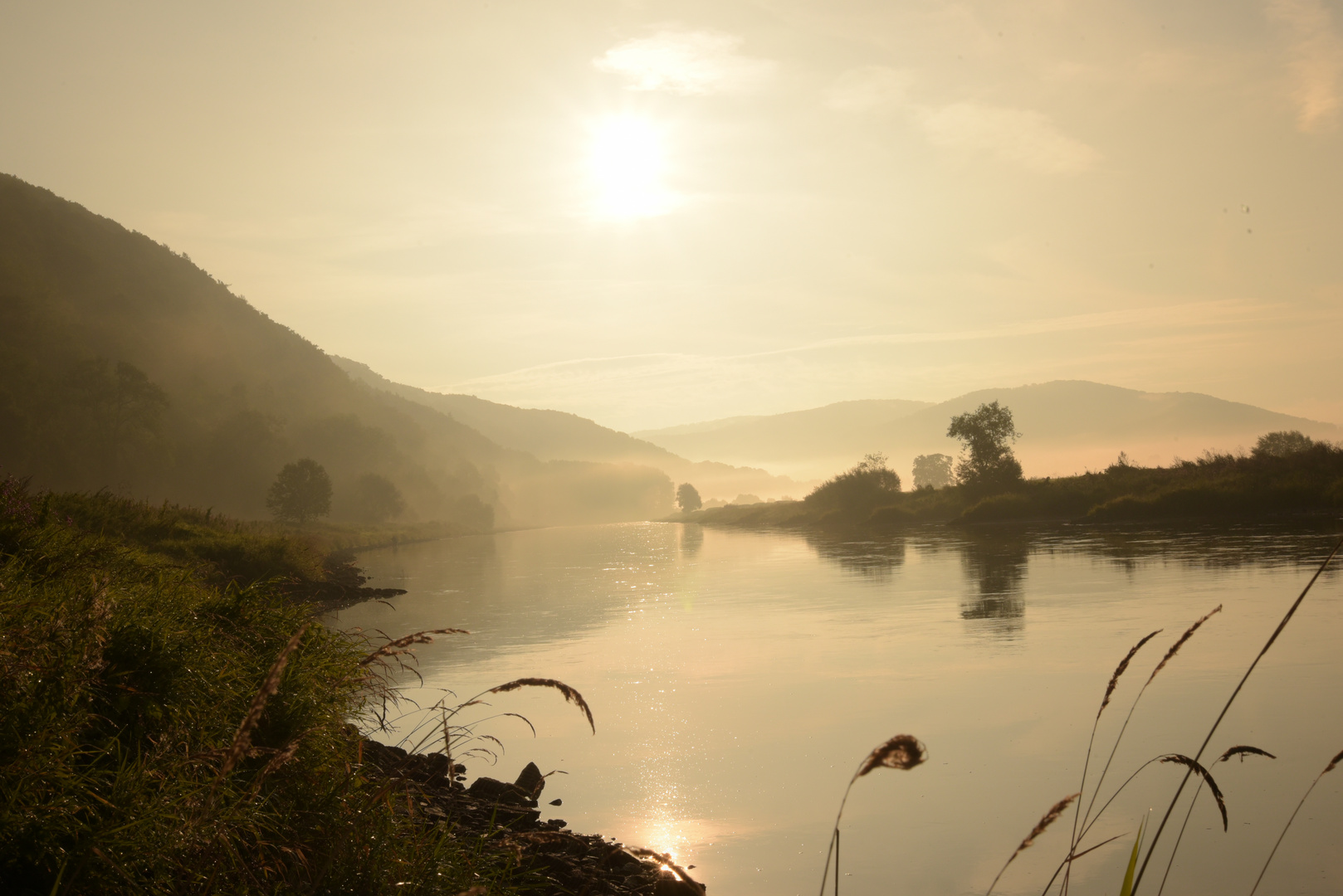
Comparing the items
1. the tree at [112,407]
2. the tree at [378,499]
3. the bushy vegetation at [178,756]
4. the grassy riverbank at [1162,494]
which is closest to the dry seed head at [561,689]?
the bushy vegetation at [178,756]

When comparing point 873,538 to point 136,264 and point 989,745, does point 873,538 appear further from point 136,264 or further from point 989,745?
point 136,264

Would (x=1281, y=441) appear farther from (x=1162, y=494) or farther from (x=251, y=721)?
(x=251, y=721)

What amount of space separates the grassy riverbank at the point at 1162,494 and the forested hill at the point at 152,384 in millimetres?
74084

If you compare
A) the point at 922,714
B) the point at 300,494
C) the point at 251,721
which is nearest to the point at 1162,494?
the point at 922,714

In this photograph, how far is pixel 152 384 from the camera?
78.8m

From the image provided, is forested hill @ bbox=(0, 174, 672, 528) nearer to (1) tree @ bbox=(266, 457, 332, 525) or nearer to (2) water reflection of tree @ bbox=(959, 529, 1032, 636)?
(1) tree @ bbox=(266, 457, 332, 525)

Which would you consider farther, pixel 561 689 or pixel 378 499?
pixel 378 499

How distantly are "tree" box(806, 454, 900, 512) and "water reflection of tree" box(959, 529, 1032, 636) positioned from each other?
3843 centimetres

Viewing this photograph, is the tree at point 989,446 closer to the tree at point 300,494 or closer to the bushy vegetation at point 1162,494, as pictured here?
the bushy vegetation at point 1162,494

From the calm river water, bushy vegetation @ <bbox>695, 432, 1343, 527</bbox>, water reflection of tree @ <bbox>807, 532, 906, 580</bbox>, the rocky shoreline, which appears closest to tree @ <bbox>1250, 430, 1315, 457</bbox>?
bushy vegetation @ <bbox>695, 432, 1343, 527</bbox>

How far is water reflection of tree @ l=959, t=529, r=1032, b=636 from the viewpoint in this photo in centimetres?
1845

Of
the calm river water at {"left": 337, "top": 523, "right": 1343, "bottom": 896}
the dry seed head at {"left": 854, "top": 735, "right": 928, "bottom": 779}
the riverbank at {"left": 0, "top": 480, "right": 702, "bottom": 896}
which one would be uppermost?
the dry seed head at {"left": 854, "top": 735, "right": 928, "bottom": 779}

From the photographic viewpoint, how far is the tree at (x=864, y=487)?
282ft

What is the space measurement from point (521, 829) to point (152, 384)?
8682 cm
